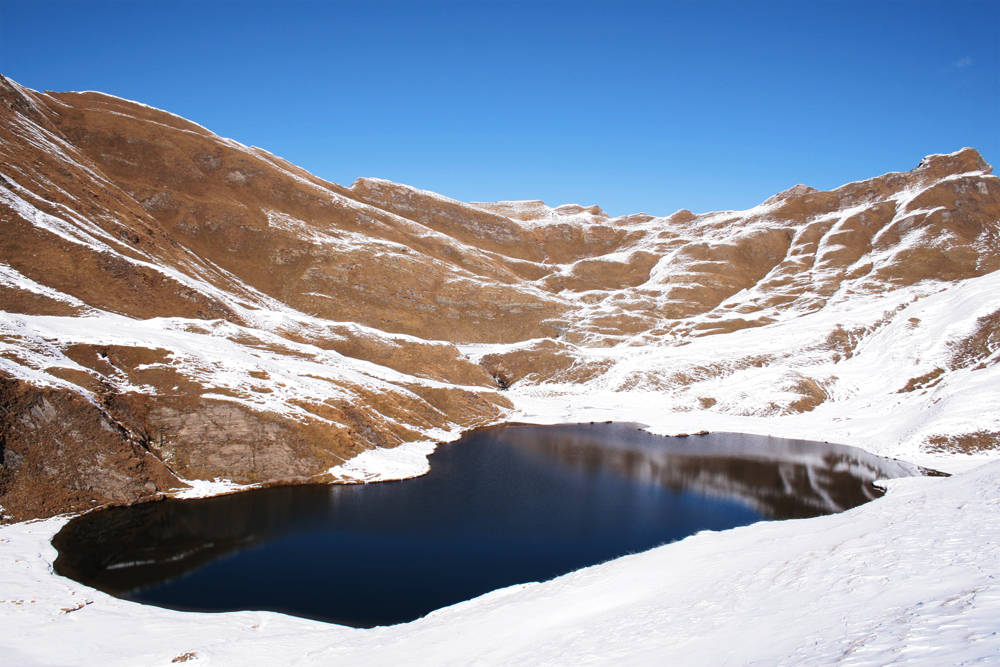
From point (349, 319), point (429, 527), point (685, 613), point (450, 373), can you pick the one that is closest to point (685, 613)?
point (685, 613)

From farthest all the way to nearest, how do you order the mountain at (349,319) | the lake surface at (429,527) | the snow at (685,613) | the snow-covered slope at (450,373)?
the mountain at (349,319) → the lake surface at (429,527) → the snow-covered slope at (450,373) → the snow at (685,613)

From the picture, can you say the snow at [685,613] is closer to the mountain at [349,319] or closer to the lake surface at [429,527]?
the lake surface at [429,527]

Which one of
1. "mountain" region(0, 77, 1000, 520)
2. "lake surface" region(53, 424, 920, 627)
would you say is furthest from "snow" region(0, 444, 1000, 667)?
"mountain" region(0, 77, 1000, 520)

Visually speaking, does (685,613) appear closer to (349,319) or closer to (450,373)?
(450,373)

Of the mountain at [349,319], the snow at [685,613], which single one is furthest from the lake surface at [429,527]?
the mountain at [349,319]

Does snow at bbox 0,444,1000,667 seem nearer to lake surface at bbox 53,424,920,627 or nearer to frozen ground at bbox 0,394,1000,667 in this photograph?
frozen ground at bbox 0,394,1000,667

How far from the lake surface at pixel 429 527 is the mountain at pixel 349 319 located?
240 inches

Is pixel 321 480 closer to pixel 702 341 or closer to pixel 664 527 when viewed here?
Result: pixel 664 527

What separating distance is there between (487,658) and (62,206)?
322 feet

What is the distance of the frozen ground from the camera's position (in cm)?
1018

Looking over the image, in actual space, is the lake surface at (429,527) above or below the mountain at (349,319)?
below

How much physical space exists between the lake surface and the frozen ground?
8.63 feet

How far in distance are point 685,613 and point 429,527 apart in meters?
23.7

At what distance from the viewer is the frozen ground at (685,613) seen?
10.2m
